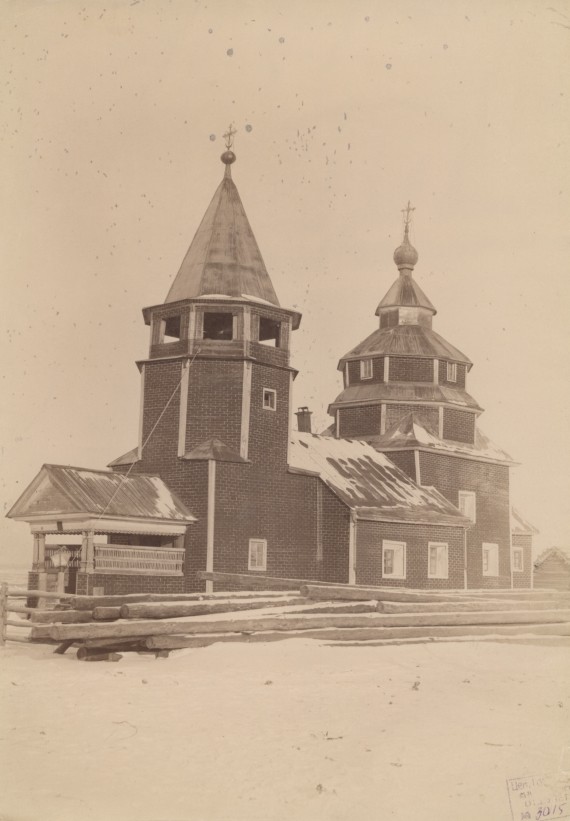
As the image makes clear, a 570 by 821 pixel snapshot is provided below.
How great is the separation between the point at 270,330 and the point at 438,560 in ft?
31.5

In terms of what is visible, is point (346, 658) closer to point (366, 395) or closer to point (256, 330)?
point (256, 330)

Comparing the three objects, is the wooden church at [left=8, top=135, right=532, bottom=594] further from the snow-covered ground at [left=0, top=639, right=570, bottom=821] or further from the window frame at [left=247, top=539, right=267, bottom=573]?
the snow-covered ground at [left=0, top=639, right=570, bottom=821]

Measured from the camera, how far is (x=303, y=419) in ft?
115

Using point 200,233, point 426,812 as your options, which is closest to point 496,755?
point 426,812

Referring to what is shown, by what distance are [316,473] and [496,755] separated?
53.2 feet

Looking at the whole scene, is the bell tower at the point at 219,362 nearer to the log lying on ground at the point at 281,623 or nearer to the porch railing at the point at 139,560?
the porch railing at the point at 139,560

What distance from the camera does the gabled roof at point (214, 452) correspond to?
24781 mm

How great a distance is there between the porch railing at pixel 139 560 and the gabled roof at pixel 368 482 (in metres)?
4.64

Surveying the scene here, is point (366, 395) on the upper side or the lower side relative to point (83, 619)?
upper

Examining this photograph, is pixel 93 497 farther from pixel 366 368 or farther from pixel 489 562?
pixel 489 562

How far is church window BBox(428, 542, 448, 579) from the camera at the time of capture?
30.6 meters

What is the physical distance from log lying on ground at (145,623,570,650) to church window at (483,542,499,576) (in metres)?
13.3

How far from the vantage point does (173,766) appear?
34.7 feet

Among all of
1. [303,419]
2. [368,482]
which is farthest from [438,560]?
[303,419]
